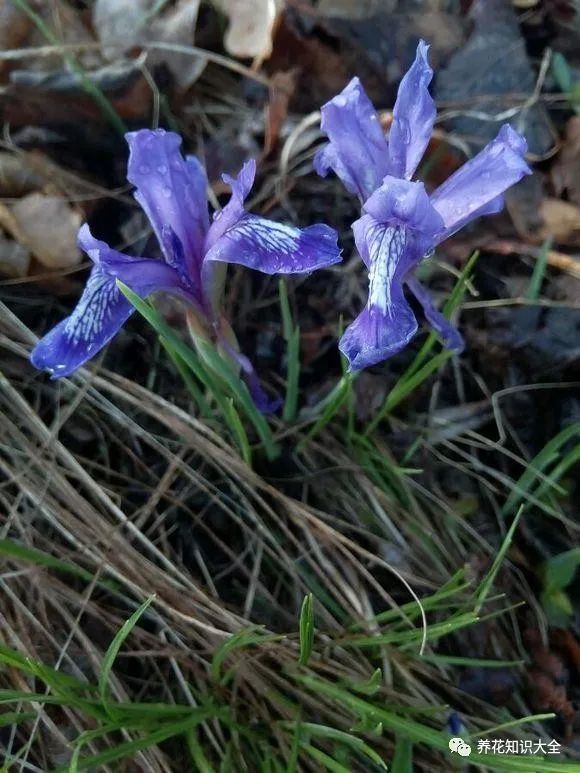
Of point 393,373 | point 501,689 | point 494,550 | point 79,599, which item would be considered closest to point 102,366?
point 79,599

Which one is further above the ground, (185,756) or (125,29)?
(125,29)

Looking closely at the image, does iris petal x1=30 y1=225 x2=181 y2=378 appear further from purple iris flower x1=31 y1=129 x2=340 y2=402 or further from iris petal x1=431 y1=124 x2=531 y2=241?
iris petal x1=431 y1=124 x2=531 y2=241

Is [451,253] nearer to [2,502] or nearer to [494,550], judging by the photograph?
[494,550]

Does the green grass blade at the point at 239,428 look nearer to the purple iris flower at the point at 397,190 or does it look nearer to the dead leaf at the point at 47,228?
the purple iris flower at the point at 397,190

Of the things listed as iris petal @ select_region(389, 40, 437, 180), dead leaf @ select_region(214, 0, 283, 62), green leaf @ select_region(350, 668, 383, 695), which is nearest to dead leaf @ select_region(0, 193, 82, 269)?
dead leaf @ select_region(214, 0, 283, 62)

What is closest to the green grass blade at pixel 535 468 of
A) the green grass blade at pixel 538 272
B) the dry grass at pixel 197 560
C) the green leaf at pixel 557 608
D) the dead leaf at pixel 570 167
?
the dry grass at pixel 197 560

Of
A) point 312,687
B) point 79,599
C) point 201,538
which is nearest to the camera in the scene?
point 312,687
